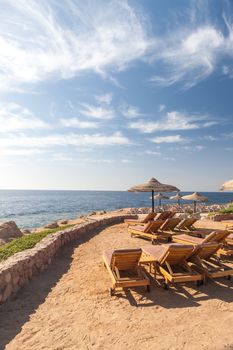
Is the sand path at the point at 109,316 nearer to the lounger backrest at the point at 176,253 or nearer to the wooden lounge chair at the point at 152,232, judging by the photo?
the lounger backrest at the point at 176,253

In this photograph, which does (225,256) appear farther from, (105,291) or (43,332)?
(43,332)

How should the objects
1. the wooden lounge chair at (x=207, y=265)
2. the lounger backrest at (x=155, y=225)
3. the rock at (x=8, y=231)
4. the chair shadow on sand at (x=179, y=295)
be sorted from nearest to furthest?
the chair shadow on sand at (x=179, y=295) < the wooden lounge chair at (x=207, y=265) < the lounger backrest at (x=155, y=225) < the rock at (x=8, y=231)

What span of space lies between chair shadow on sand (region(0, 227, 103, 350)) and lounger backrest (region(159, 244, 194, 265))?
2.60m

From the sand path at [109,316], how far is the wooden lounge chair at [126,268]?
247 millimetres

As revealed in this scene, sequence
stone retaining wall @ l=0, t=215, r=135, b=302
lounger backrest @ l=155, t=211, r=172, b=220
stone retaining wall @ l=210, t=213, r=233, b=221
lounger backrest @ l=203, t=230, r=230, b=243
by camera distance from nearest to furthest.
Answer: stone retaining wall @ l=0, t=215, r=135, b=302 → lounger backrest @ l=203, t=230, r=230, b=243 → lounger backrest @ l=155, t=211, r=172, b=220 → stone retaining wall @ l=210, t=213, r=233, b=221

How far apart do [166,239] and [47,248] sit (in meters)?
4.77

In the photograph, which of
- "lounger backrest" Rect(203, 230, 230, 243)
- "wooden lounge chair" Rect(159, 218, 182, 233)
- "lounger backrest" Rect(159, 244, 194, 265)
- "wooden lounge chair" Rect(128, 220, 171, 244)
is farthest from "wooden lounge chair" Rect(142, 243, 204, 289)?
"wooden lounge chair" Rect(159, 218, 182, 233)

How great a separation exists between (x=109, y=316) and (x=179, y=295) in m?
1.55

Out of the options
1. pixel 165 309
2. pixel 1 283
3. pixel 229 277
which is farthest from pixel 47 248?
pixel 229 277

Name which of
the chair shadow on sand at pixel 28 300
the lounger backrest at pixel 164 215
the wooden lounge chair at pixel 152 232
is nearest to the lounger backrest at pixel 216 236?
the wooden lounge chair at pixel 152 232

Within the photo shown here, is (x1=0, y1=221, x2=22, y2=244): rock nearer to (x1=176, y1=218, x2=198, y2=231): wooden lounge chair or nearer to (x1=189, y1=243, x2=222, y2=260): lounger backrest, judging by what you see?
(x1=176, y1=218, x2=198, y2=231): wooden lounge chair

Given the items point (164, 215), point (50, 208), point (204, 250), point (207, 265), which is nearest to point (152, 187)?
point (164, 215)

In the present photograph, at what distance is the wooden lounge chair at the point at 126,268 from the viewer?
5.02m

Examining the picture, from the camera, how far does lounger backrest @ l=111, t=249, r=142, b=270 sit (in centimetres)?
519
